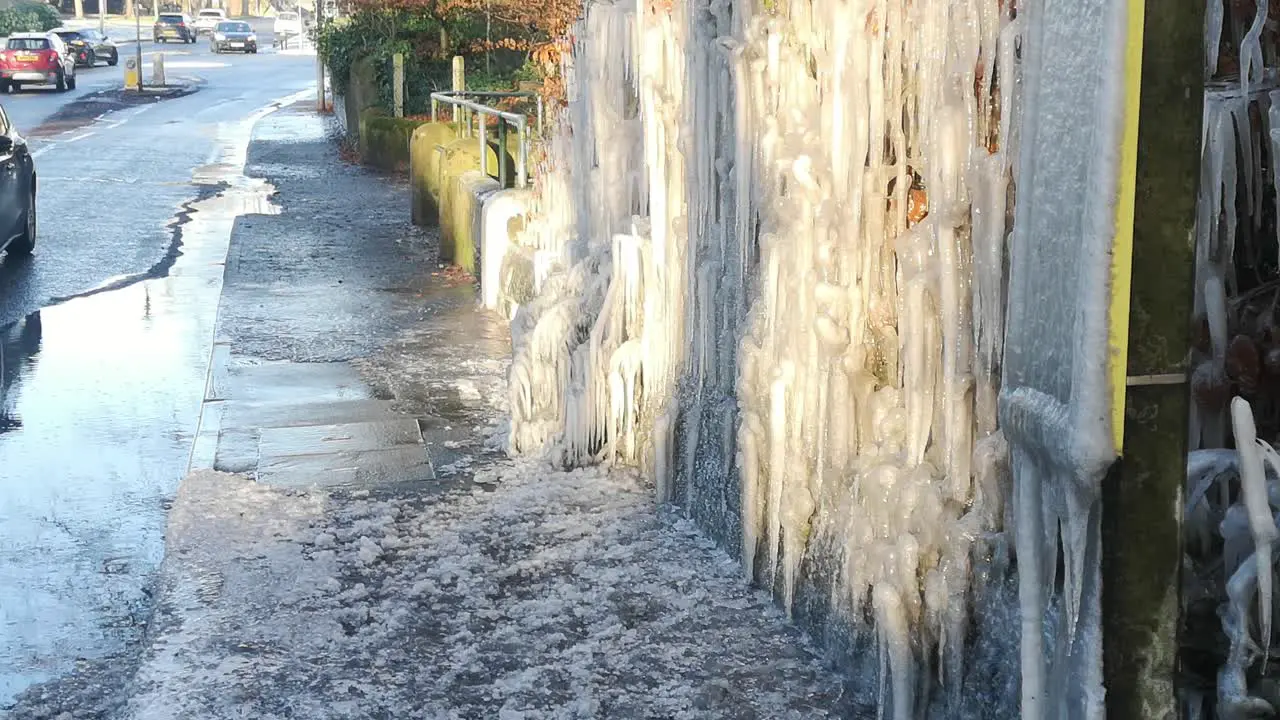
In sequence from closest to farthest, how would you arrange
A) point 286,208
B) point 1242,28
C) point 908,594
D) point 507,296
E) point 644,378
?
point 1242,28 < point 908,594 < point 644,378 < point 507,296 < point 286,208

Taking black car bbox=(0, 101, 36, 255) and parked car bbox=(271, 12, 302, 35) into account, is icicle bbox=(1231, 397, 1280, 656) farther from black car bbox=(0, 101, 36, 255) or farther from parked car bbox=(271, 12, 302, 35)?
parked car bbox=(271, 12, 302, 35)

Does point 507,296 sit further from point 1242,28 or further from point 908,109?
point 1242,28

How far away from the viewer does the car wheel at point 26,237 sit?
13.7 metres

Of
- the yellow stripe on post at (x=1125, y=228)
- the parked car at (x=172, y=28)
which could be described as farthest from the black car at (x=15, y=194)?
the parked car at (x=172, y=28)

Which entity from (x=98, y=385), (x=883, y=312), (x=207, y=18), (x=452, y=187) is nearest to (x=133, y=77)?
(x=452, y=187)

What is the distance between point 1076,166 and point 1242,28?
2.79 ft

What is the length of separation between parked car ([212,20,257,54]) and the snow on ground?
210 feet

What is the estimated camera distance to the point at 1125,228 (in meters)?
2.84

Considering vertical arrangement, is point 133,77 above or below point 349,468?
above

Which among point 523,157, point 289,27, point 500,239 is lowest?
point 500,239

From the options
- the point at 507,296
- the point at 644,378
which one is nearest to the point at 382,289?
the point at 507,296

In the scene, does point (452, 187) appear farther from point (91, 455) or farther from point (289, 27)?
point (289, 27)

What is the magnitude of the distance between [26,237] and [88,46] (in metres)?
43.7

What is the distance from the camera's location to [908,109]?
4074mm
